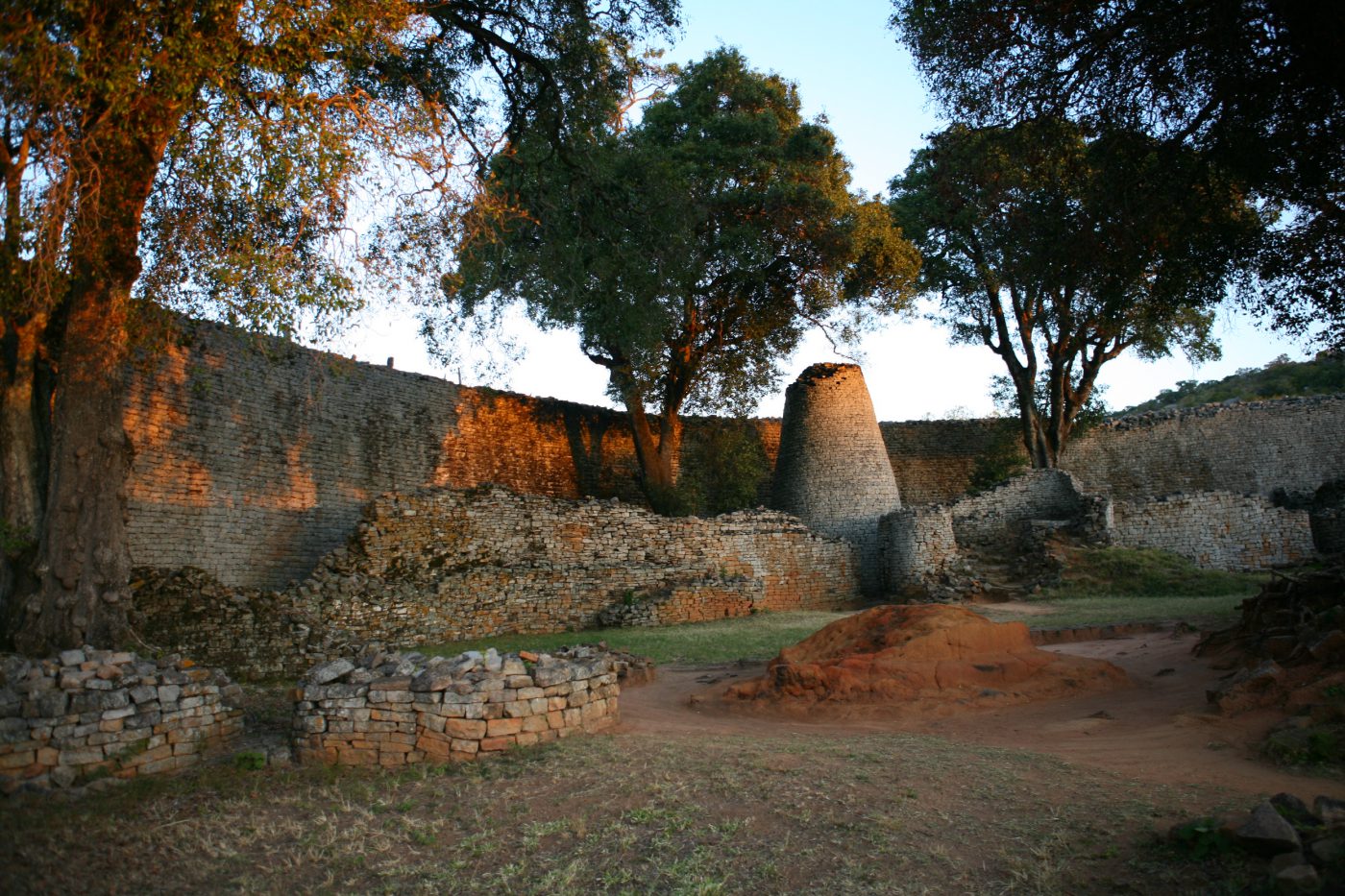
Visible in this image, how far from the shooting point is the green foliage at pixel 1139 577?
58.0ft

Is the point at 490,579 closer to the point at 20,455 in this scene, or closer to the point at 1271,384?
the point at 20,455

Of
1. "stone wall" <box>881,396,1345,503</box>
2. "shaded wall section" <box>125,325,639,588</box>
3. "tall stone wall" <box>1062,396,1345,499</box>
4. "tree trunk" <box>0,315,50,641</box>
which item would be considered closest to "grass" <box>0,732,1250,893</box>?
"tree trunk" <box>0,315,50,641</box>

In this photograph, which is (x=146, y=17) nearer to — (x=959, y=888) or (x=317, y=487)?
(x=959, y=888)

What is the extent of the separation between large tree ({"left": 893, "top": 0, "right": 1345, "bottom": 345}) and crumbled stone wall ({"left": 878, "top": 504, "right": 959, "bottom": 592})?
488 inches

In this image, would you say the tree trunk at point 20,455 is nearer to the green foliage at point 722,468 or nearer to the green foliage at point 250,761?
the green foliage at point 250,761

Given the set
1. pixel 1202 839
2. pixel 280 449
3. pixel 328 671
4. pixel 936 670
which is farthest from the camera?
pixel 280 449

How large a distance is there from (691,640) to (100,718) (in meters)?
9.62

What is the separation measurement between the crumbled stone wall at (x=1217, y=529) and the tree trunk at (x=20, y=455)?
2191 centimetres

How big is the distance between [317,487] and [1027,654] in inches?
555

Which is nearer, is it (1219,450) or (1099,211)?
(1099,211)

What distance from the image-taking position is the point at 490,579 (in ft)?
53.5

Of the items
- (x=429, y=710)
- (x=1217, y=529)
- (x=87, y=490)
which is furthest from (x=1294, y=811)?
(x=1217, y=529)

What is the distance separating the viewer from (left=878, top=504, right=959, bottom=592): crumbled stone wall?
21422 millimetres

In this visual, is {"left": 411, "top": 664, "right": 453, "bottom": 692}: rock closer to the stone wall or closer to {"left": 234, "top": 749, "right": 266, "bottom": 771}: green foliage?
{"left": 234, "top": 749, "right": 266, "bottom": 771}: green foliage
